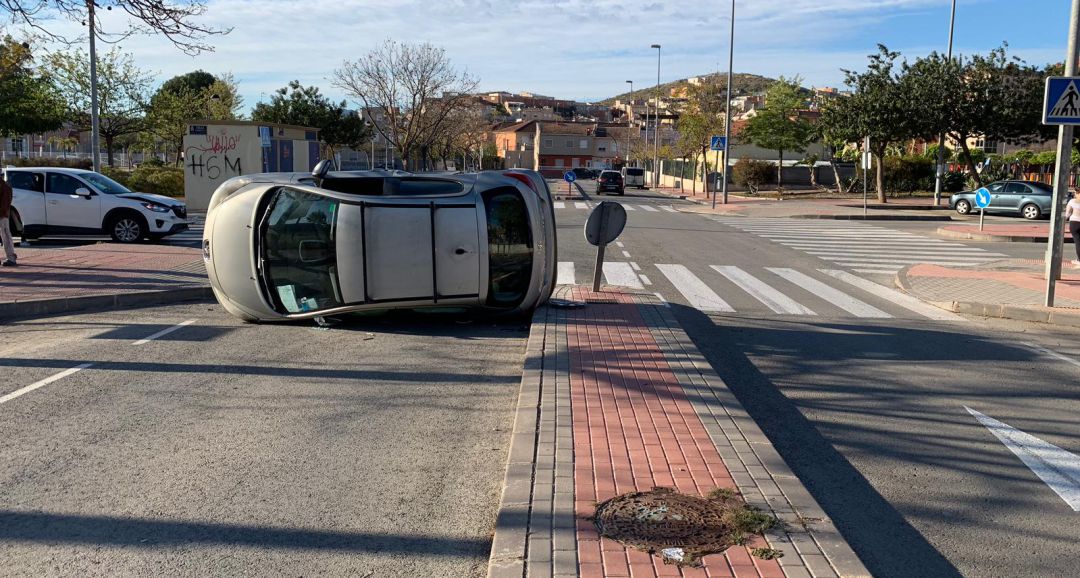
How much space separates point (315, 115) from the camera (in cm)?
5825

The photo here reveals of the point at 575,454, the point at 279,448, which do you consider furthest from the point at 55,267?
the point at 575,454

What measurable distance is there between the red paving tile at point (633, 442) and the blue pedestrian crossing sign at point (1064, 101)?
736 centimetres

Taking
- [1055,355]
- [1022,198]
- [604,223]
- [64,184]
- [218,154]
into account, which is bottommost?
[1055,355]

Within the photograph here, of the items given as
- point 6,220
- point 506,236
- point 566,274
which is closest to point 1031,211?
point 566,274

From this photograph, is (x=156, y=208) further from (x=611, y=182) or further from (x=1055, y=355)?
(x=611, y=182)

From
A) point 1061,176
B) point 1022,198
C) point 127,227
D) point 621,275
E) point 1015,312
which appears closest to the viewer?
point 1015,312

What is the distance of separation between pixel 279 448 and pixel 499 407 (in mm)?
1823

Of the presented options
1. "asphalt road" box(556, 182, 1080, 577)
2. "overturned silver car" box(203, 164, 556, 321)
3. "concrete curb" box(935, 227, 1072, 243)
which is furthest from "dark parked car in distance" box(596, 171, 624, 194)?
"overturned silver car" box(203, 164, 556, 321)

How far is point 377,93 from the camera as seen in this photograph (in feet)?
168

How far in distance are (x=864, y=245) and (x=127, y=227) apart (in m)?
17.6

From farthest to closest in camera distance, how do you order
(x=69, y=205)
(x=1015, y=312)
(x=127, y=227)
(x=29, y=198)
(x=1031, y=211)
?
(x=1031, y=211) < (x=127, y=227) < (x=69, y=205) < (x=29, y=198) < (x=1015, y=312)

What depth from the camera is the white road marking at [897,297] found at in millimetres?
12641

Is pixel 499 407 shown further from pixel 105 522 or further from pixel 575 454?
pixel 105 522

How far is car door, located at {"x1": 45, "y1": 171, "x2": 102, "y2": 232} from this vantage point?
19.0m
